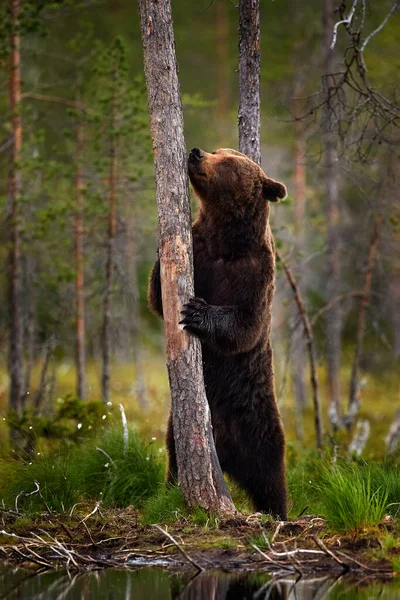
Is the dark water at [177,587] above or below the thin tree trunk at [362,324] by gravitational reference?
below

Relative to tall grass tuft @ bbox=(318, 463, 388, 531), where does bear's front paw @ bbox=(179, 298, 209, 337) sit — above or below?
above

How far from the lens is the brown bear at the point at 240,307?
7.86m

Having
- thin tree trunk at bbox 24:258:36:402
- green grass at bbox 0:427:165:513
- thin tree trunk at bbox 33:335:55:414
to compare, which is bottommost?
green grass at bbox 0:427:165:513

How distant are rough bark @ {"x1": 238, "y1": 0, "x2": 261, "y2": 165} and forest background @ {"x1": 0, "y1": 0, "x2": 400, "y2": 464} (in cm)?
58

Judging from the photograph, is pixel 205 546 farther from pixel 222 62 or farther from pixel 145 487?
pixel 222 62

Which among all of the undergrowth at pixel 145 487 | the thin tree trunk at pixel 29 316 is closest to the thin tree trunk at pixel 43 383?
the thin tree trunk at pixel 29 316

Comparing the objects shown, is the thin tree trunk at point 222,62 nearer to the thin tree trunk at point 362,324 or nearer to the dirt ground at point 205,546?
A: the thin tree trunk at point 362,324

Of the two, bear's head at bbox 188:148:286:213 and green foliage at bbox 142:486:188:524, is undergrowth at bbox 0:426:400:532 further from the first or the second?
bear's head at bbox 188:148:286:213

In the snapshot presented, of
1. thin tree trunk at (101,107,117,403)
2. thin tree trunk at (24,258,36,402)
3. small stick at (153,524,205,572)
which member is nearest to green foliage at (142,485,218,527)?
small stick at (153,524,205,572)

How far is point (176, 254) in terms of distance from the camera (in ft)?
24.1

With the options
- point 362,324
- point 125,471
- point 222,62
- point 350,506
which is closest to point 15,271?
point 362,324

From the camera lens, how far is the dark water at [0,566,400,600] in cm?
590

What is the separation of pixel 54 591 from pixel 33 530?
1.44 meters

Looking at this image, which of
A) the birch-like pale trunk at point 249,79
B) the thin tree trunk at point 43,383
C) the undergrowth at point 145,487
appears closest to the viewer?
the undergrowth at point 145,487
